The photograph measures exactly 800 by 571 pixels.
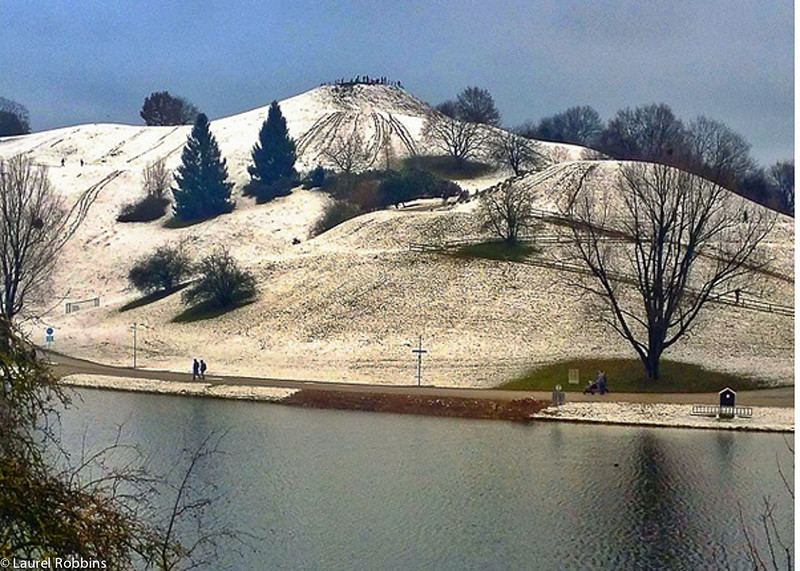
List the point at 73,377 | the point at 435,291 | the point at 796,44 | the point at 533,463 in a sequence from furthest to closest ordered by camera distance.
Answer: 1. the point at 435,291
2. the point at 73,377
3. the point at 533,463
4. the point at 796,44

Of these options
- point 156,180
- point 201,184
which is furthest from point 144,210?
point 156,180

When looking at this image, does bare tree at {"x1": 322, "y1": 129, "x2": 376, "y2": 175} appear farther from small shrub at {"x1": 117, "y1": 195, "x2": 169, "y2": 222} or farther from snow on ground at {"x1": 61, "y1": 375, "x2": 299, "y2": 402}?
snow on ground at {"x1": 61, "y1": 375, "x2": 299, "y2": 402}

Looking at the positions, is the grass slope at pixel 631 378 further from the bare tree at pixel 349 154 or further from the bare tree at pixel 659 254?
the bare tree at pixel 349 154

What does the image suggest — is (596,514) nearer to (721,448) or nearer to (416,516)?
(416,516)

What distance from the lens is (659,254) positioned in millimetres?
39688

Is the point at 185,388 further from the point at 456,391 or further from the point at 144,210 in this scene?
the point at 144,210

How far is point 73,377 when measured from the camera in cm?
4241

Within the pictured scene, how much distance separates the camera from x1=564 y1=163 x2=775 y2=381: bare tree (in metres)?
39.6

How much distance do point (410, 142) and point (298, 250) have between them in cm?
5628

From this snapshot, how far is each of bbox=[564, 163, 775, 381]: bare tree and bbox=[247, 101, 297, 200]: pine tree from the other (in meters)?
35.7

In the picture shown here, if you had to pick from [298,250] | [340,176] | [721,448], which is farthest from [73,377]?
[340,176]

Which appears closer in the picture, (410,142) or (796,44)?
(796,44)

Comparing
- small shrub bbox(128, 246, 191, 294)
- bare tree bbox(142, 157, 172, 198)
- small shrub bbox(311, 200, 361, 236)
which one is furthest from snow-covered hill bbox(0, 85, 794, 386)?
bare tree bbox(142, 157, 172, 198)

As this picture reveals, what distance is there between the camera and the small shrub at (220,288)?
54594mm
